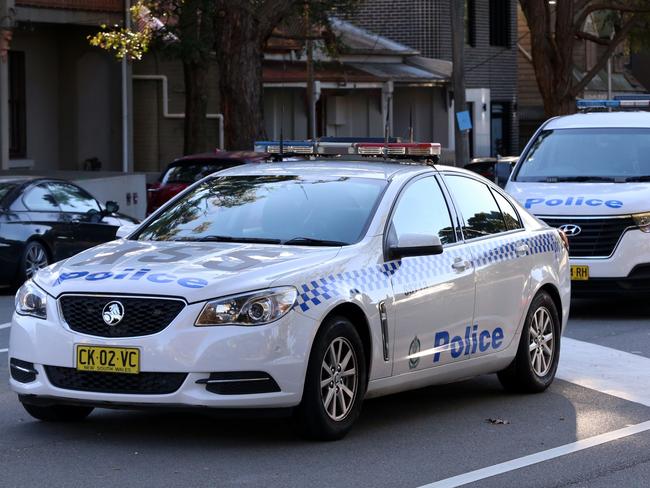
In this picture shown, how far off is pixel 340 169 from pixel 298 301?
5.86ft

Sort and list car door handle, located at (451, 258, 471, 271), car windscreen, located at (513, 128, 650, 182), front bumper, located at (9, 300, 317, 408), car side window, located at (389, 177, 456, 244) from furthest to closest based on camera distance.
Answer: car windscreen, located at (513, 128, 650, 182), car door handle, located at (451, 258, 471, 271), car side window, located at (389, 177, 456, 244), front bumper, located at (9, 300, 317, 408)

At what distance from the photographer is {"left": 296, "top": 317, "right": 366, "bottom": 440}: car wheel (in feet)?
24.5

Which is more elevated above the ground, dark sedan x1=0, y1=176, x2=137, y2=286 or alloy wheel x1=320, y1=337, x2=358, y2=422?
dark sedan x1=0, y1=176, x2=137, y2=286

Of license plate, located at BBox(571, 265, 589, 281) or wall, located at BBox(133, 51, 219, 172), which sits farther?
wall, located at BBox(133, 51, 219, 172)

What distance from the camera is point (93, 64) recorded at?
30.4 meters

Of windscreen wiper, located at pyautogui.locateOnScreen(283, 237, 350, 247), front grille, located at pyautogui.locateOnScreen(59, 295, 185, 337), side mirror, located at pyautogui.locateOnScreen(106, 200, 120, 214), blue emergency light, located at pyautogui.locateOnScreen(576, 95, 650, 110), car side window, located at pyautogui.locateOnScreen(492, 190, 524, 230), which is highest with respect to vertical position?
blue emergency light, located at pyautogui.locateOnScreen(576, 95, 650, 110)

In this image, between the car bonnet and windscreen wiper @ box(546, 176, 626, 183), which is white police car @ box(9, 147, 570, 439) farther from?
windscreen wiper @ box(546, 176, 626, 183)

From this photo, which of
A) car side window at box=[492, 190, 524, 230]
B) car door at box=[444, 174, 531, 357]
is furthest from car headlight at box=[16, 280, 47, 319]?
car side window at box=[492, 190, 524, 230]

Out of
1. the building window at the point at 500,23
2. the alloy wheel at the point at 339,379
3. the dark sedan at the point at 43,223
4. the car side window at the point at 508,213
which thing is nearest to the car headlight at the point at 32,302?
the alloy wheel at the point at 339,379

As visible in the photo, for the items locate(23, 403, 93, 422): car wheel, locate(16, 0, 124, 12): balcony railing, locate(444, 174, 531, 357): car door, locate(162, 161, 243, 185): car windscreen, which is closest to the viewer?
locate(23, 403, 93, 422): car wheel

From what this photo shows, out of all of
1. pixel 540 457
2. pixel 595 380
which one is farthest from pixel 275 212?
pixel 595 380

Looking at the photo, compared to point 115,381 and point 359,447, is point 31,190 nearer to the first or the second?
point 115,381

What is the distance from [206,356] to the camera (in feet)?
23.5

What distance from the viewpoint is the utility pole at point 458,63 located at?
29.5 meters
